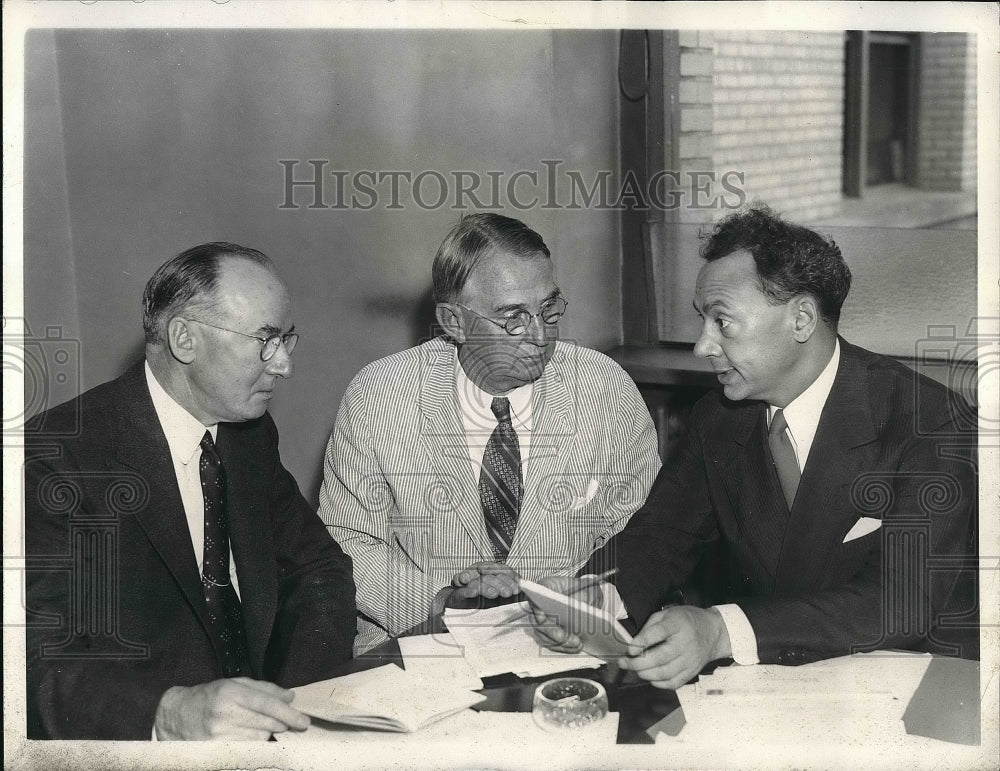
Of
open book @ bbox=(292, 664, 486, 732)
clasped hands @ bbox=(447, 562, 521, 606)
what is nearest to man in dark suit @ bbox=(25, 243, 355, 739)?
open book @ bbox=(292, 664, 486, 732)

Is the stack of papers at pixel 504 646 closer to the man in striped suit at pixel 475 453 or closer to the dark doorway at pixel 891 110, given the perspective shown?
the man in striped suit at pixel 475 453

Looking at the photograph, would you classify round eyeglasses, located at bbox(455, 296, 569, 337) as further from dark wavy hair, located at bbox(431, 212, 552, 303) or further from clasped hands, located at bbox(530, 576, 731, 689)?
clasped hands, located at bbox(530, 576, 731, 689)

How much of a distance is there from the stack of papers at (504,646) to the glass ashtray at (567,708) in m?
0.08

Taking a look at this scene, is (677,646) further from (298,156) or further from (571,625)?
(298,156)

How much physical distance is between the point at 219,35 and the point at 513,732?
2.58m

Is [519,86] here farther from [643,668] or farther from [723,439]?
[643,668]

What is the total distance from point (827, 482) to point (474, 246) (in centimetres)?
124

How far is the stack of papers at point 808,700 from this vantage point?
2.09 metres

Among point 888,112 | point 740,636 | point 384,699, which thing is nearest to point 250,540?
point 384,699

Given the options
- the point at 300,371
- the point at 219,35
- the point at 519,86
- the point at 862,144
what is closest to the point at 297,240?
the point at 300,371

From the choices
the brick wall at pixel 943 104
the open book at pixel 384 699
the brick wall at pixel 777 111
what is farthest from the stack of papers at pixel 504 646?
the brick wall at pixel 943 104

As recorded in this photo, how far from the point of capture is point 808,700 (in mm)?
2172

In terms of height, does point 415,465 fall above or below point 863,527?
above

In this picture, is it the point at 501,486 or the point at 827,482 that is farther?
the point at 501,486
